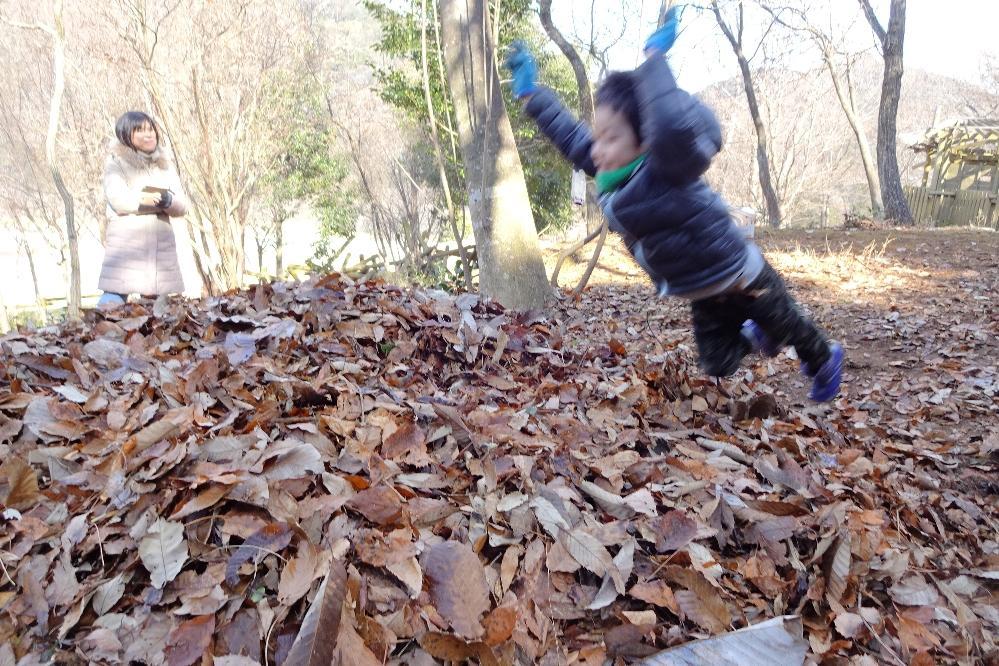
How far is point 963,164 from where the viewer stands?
17250 mm

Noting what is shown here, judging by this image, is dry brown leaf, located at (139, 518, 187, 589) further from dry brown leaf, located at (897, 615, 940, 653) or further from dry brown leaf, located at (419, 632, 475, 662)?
dry brown leaf, located at (897, 615, 940, 653)

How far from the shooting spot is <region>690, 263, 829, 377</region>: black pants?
8.55ft

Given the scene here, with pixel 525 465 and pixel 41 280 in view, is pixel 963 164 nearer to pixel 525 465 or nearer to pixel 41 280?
pixel 525 465

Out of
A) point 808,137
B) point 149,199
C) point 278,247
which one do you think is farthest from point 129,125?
point 808,137

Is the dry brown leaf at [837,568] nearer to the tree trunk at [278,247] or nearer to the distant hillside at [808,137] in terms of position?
the tree trunk at [278,247]

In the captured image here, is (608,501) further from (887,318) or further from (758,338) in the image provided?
(887,318)

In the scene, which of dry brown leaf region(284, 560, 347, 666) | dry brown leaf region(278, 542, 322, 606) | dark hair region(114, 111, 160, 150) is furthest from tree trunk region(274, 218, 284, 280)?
dry brown leaf region(284, 560, 347, 666)

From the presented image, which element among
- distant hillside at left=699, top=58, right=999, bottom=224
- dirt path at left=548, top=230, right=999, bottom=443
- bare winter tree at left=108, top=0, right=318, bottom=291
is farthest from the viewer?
distant hillside at left=699, top=58, right=999, bottom=224

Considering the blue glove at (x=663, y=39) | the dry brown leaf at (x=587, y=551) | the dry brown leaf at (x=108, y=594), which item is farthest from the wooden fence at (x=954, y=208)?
the dry brown leaf at (x=108, y=594)

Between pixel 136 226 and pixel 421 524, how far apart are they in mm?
4002

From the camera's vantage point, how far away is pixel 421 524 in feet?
5.78

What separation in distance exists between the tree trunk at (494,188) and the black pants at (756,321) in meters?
2.98

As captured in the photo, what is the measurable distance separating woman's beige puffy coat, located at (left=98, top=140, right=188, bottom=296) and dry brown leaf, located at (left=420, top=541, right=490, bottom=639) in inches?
158

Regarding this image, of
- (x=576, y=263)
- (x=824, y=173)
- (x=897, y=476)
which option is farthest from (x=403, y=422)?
(x=824, y=173)
